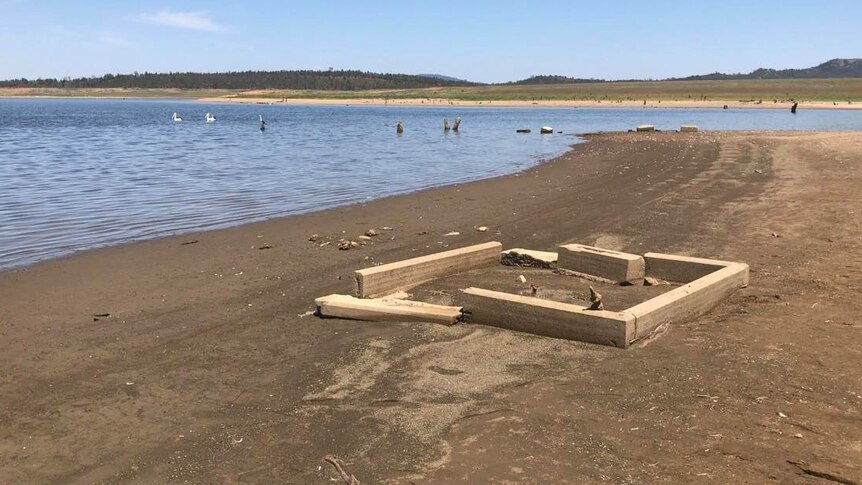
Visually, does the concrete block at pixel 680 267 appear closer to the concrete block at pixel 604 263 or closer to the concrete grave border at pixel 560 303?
the concrete grave border at pixel 560 303

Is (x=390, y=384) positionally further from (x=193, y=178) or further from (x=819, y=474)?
(x=193, y=178)

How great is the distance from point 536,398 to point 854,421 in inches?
74.3

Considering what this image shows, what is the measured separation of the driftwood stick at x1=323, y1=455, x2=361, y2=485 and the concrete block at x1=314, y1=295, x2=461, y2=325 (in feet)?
8.20

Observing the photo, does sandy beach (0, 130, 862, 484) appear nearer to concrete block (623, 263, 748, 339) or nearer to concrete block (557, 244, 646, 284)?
concrete block (623, 263, 748, 339)

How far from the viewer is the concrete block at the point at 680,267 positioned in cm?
747

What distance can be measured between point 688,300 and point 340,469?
3756 millimetres

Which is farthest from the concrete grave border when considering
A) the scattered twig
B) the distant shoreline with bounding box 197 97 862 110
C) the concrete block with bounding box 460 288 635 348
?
the distant shoreline with bounding box 197 97 862 110

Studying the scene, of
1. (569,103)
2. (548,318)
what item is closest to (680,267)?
(548,318)

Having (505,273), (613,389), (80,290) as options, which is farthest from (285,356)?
(80,290)

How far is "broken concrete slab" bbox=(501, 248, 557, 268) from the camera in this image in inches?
336

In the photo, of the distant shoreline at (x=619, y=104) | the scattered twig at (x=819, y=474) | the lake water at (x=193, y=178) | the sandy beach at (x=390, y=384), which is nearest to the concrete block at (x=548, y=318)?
the sandy beach at (x=390, y=384)

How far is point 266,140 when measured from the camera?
1583 inches

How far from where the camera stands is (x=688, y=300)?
6336mm

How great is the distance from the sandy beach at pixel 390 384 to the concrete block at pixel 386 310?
103 millimetres
